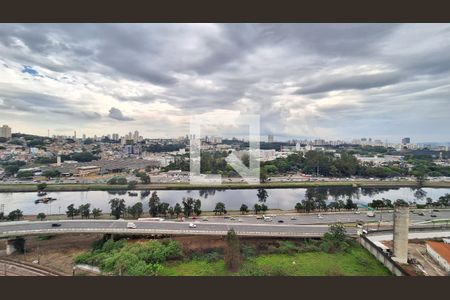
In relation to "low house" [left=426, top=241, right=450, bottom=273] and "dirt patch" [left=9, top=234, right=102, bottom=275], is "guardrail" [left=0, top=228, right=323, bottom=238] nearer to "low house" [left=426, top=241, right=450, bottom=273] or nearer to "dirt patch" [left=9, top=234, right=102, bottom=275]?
"dirt patch" [left=9, top=234, right=102, bottom=275]

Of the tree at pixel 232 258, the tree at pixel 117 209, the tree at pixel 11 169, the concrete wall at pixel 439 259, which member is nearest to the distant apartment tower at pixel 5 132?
the tree at pixel 11 169

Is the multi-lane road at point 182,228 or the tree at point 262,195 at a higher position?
the multi-lane road at point 182,228

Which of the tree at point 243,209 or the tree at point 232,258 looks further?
the tree at point 243,209

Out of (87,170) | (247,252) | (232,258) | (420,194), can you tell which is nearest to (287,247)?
(247,252)

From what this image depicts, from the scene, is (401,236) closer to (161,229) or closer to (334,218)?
(334,218)

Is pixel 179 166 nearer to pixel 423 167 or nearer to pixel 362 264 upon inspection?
pixel 362 264

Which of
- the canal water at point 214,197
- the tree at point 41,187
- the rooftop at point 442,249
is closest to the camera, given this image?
the rooftop at point 442,249

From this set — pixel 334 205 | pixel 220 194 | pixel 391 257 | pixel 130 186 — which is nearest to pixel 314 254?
pixel 391 257

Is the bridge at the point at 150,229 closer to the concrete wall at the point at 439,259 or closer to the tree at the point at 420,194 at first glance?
the concrete wall at the point at 439,259
